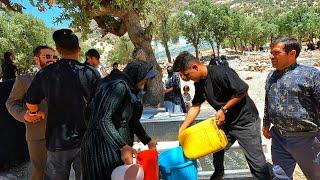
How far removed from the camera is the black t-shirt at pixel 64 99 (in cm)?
339

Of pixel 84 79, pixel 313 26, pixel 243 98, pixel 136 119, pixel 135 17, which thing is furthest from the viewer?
pixel 313 26

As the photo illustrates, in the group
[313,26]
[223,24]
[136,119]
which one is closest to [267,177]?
[136,119]

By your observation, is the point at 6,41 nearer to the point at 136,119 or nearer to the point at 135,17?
the point at 135,17

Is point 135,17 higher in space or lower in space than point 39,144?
higher

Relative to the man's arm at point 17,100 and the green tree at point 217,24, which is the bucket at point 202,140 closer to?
the man's arm at point 17,100

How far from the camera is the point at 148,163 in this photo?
3113 mm

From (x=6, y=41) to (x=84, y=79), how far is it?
125 feet

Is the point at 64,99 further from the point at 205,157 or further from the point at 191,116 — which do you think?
the point at 205,157

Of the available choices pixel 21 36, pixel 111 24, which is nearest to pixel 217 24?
pixel 21 36

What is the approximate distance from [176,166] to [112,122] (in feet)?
3.04

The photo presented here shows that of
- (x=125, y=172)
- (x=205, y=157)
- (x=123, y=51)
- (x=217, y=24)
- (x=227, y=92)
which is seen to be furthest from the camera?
(x=123, y=51)

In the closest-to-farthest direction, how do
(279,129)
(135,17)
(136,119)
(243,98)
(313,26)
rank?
1. (136,119)
2. (279,129)
3. (243,98)
4. (135,17)
5. (313,26)

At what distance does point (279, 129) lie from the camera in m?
3.77

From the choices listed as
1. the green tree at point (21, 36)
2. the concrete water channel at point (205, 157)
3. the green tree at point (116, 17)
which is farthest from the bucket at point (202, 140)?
the green tree at point (21, 36)
